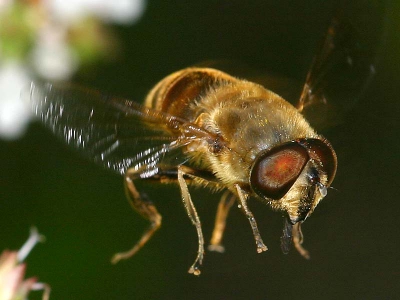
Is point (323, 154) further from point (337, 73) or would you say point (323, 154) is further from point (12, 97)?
point (12, 97)

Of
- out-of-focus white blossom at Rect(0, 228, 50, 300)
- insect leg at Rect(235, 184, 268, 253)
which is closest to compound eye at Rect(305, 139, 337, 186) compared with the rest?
insect leg at Rect(235, 184, 268, 253)

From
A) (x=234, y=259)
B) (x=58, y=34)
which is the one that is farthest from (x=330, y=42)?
(x=234, y=259)

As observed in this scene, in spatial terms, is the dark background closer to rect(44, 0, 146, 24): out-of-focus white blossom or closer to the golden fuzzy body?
rect(44, 0, 146, 24): out-of-focus white blossom

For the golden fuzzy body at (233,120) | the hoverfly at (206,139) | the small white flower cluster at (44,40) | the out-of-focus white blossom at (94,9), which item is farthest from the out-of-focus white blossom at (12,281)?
the out-of-focus white blossom at (94,9)

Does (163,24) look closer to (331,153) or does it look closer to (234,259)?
(234,259)

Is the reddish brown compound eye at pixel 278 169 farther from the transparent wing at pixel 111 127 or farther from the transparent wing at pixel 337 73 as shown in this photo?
the transparent wing at pixel 337 73
